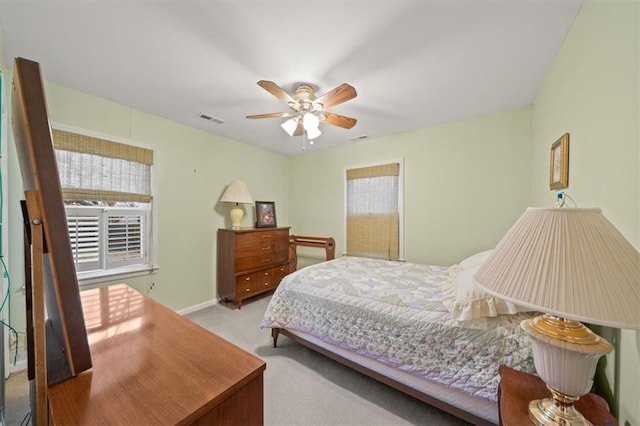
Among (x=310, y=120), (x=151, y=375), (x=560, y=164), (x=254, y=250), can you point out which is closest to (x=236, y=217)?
(x=254, y=250)

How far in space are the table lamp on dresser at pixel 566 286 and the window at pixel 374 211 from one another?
2.54m

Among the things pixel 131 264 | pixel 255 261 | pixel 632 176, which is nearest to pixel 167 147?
pixel 131 264

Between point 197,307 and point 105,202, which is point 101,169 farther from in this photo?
point 197,307

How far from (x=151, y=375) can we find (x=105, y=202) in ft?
8.41

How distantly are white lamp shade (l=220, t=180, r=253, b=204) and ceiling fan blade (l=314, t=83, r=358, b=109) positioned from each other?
191 centimetres

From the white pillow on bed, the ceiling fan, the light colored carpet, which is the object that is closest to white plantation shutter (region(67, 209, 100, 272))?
the light colored carpet

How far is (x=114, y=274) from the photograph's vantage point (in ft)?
8.14

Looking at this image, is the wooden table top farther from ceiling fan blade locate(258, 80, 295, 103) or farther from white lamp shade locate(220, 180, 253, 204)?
white lamp shade locate(220, 180, 253, 204)

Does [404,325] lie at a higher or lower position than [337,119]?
lower

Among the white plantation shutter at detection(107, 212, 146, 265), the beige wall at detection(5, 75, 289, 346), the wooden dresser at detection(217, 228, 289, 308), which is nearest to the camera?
the beige wall at detection(5, 75, 289, 346)

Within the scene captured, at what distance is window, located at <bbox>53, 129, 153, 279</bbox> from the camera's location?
224 cm

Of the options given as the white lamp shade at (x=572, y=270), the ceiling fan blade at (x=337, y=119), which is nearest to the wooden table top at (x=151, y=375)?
the white lamp shade at (x=572, y=270)

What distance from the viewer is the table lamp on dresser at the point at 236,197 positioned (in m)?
3.34

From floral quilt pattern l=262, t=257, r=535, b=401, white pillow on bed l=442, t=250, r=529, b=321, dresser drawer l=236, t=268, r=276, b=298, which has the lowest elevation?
dresser drawer l=236, t=268, r=276, b=298
